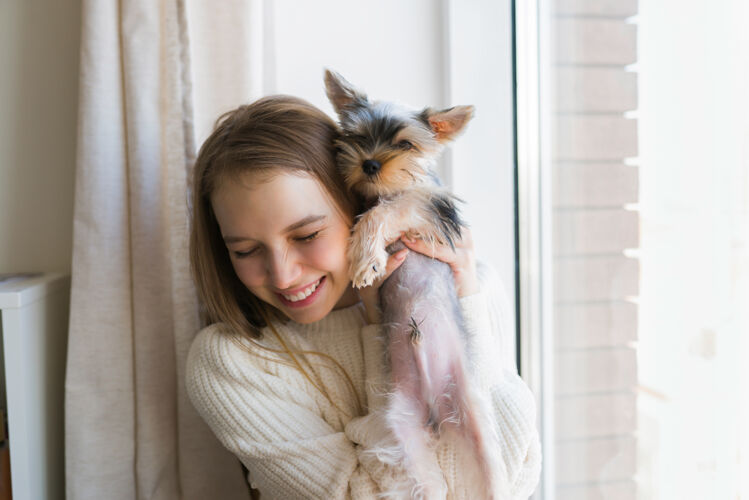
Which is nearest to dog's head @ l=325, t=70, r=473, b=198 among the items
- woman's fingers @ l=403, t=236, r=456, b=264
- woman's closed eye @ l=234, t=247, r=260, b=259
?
woman's fingers @ l=403, t=236, r=456, b=264

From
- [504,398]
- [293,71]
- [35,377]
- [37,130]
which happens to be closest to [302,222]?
[504,398]

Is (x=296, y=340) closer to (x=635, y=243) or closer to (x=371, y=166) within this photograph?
(x=371, y=166)

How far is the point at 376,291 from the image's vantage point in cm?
105

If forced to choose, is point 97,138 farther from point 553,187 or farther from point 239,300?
point 553,187

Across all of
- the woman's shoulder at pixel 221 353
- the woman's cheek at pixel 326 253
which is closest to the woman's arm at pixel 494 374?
the woman's cheek at pixel 326 253

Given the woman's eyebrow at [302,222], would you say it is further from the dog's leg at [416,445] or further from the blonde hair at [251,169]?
the dog's leg at [416,445]

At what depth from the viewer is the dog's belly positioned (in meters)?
0.91

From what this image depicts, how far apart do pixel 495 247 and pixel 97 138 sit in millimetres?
1116

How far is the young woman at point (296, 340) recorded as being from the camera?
0.95 meters

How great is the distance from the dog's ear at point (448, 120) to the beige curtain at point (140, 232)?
55cm

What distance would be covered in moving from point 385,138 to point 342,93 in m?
0.15

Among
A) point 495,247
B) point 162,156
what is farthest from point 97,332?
point 495,247

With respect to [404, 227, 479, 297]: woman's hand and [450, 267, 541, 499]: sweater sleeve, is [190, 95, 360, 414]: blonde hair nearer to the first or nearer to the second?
[404, 227, 479, 297]: woman's hand

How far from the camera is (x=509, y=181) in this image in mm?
1566
